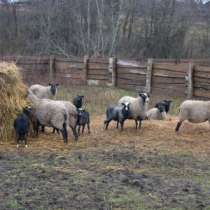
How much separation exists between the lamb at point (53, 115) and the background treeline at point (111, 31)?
2399 centimetres

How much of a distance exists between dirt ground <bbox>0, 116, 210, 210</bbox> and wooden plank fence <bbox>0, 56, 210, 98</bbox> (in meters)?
10.3

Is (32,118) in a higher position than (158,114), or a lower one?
higher

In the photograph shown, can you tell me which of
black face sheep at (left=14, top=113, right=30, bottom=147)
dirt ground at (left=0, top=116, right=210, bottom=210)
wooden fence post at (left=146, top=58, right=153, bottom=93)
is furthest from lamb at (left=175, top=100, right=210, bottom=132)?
wooden fence post at (left=146, top=58, right=153, bottom=93)

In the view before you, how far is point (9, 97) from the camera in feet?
45.2

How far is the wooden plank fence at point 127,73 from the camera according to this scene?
82.2 feet

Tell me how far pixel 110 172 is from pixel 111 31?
96.0 feet

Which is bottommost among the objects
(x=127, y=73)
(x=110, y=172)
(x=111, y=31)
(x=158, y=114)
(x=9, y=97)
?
(x=158, y=114)

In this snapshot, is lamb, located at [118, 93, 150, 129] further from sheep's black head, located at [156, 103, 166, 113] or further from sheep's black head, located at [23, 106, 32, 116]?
sheep's black head, located at [23, 106, 32, 116]

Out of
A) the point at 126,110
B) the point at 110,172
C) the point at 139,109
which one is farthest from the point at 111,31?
the point at 110,172

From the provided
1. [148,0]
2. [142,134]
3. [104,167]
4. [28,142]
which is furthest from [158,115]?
[148,0]

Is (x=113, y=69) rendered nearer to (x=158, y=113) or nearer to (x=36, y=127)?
(x=158, y=113)

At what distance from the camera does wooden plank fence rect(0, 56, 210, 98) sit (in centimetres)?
2506

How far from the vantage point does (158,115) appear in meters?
18.3

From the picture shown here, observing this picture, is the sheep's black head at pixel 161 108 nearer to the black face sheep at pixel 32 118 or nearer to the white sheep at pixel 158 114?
the white sheep at pixel 158 114
